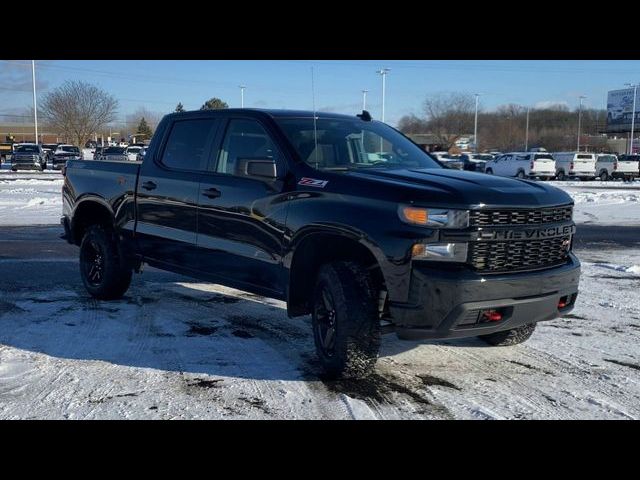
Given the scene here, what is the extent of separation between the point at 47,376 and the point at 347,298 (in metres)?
2.21

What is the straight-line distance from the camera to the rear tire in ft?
17.4

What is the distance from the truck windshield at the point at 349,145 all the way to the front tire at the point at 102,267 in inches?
103

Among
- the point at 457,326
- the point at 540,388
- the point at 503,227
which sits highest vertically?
the point at 503,227

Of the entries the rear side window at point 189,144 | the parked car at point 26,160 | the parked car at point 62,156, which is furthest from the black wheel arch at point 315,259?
the parked car at point 62,156

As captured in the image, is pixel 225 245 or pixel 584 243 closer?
pixel 225 245

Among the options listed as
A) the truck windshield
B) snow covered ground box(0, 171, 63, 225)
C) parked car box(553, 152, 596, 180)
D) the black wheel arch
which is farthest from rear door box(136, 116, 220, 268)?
parked car box(553, 152, 596, 180)

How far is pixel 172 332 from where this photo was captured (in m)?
5.66

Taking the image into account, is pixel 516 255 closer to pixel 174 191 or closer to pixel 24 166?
pixel 174 191

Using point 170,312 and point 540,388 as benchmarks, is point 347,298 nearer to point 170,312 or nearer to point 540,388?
point 540,388

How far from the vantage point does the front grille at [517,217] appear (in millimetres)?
4043

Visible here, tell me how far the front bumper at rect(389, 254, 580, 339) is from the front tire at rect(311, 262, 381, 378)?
220 millimetres

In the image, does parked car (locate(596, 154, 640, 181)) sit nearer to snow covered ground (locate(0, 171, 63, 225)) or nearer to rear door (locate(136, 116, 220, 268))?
snow covered ground (locate(0, 171, 63, 225))
